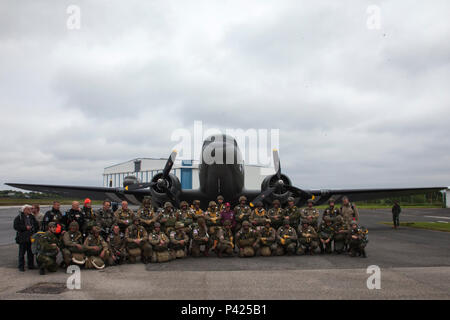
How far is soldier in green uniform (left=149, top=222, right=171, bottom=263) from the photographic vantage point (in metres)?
9.05

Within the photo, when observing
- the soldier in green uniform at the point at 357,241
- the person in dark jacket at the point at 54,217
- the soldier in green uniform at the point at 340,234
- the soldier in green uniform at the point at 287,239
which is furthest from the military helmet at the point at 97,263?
the soldier in green uniform at the point at 357,241

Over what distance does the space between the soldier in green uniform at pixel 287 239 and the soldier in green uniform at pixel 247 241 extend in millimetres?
833

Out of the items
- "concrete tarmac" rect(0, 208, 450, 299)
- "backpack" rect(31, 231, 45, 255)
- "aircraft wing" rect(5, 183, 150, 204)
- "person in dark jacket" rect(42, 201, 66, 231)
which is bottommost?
"concrete tarmac" rect(0, 208, 450, 299)

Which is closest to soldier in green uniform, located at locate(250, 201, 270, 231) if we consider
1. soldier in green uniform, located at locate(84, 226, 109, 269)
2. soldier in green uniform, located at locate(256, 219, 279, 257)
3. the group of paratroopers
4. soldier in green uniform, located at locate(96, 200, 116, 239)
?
the group of paratroopers

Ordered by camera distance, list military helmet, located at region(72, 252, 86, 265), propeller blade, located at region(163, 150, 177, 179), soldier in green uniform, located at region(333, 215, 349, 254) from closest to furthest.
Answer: military helmet, located at region(72, 252, 86, 265) < soldier in green uniform, located at region(333, 215, 349, 254) < propeller blade, located at region(163, 150, 177, 179)

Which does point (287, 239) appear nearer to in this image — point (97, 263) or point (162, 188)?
point (97, 263)

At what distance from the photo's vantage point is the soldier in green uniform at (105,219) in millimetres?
9688

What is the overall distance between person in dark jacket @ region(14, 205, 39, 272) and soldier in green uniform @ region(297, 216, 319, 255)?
308 inches

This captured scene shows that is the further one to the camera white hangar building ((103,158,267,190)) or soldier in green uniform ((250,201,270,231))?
white hangar building ((103,158,267,190))

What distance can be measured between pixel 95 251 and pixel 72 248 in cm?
60

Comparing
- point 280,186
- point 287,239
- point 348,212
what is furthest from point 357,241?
point 280,186

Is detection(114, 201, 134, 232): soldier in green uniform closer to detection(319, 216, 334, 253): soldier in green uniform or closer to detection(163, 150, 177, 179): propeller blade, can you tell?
detection(163, 150, 177, 179): propeller blade
